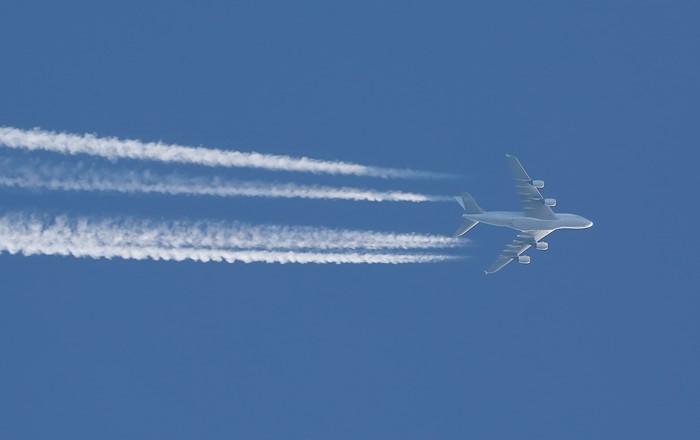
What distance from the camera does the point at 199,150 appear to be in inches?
2084

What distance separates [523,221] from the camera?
65875mm

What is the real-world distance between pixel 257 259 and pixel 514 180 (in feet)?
58.9

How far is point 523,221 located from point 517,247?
507 cm

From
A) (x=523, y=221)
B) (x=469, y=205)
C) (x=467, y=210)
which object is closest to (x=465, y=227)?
(x=467, y=210)

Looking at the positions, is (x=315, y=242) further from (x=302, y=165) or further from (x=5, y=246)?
(x=5, y=246)

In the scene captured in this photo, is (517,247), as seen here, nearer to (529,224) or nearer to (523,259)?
(523,259)

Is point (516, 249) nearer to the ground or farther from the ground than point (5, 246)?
farther from the ground

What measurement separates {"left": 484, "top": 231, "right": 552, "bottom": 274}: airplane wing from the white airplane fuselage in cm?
315

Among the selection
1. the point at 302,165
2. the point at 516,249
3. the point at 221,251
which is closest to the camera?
the point at 221,251

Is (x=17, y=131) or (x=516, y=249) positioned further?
(x=516, y=249)

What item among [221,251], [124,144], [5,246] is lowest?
[5,246]

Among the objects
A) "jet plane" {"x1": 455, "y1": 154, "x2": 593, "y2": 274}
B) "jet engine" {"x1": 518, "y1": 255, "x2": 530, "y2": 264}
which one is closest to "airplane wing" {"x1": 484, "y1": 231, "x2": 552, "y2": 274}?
"jet engine" {"x1": 518, "y1": 255, "x2": 530, "y2": 264}

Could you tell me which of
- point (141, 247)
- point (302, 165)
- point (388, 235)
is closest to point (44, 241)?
point (141, 247)

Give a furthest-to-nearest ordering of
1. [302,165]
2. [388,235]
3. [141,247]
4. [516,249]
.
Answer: [516,249]
[388,235]
[302,165]
[141,247]
